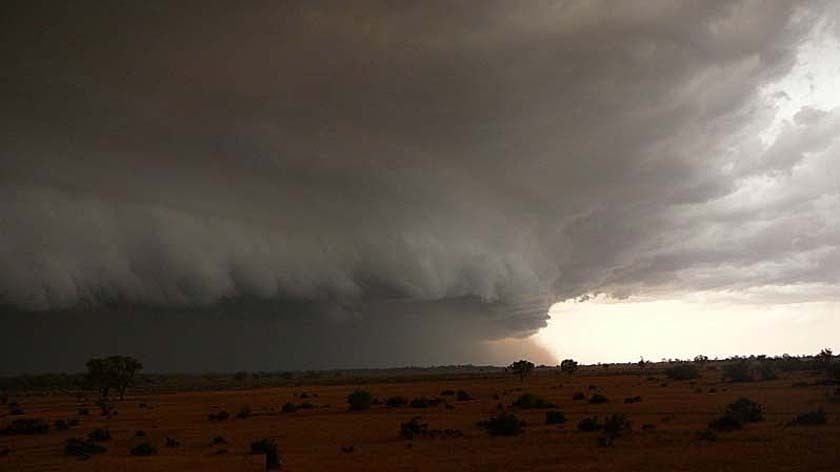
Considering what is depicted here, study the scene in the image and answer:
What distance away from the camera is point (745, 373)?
75688mm

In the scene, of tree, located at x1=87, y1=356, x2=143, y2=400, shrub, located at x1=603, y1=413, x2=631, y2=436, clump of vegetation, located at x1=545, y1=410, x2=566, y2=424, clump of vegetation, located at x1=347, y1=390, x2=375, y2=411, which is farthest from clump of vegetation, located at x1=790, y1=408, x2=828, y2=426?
tree, located at x1=87, y1=356, x2=143, y2=400

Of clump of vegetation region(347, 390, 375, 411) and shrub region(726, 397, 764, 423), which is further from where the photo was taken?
clump of vegetation region(347, 390, 375, 411)

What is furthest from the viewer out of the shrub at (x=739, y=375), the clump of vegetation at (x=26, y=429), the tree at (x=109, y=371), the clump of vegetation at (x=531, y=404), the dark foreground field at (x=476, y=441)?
the tree at (x=109, y=371)

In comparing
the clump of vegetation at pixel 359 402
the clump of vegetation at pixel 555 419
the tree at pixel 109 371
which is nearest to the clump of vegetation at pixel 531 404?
the clump of vegetation at pixel 555 419

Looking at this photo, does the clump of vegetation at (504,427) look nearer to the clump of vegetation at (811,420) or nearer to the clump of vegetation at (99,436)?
the clump of vegetation at (811,420)

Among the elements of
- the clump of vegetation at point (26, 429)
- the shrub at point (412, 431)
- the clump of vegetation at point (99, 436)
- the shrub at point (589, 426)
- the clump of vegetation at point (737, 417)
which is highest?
the clump of vegetation at point (737, 417)

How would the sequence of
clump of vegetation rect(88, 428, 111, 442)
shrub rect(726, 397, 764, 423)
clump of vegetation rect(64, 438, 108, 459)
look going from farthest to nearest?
clump of vegetation rect(88, 428, 111, 442) → shrub rect(726, 397, 764, 423) → clump of vegetation rect(64, 438, 108, 459)

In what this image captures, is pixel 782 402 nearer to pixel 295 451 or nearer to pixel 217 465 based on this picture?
pixel 295 451

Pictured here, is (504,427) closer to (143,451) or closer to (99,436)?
(143,451)

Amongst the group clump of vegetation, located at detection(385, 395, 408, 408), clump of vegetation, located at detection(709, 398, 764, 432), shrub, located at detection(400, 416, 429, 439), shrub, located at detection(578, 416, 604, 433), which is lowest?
clump of vegetation, located at detection(385, 395, 408, 408)

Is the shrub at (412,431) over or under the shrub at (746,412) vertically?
under

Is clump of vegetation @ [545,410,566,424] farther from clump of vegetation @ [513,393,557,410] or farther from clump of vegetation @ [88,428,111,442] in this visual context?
clump of vegetation @ [88,428,111,442]

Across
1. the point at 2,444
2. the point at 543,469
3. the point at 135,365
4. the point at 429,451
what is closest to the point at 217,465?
the point at 429,451

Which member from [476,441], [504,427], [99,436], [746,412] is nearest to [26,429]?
[99,436]
